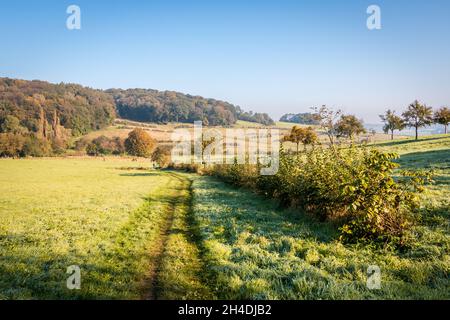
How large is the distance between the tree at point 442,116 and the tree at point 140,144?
87.6 meters

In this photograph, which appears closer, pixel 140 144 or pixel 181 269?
pixel 181 269

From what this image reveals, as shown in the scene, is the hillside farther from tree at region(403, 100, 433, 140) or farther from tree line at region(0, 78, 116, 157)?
tree at region(403, 100, 433, 140)

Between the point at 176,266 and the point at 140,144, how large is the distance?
99.8 metres

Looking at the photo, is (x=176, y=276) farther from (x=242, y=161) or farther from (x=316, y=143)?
(x=242, y=161)

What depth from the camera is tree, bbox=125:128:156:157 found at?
104062 millimetres

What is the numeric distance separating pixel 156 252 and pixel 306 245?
5.75m

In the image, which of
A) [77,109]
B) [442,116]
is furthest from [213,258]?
[77,109]

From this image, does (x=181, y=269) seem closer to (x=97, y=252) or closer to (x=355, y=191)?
(x=97, y=252)

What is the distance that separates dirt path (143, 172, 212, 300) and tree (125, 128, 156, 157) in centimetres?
9325

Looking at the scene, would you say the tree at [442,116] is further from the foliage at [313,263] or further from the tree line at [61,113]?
the tree line at [61,113]

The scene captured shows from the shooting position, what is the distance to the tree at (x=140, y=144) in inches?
4097

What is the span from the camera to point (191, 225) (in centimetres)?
1484

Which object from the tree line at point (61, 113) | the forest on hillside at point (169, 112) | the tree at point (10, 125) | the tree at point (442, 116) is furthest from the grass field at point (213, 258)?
the forest on hillside at point (169, 112)

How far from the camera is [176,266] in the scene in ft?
30.1
